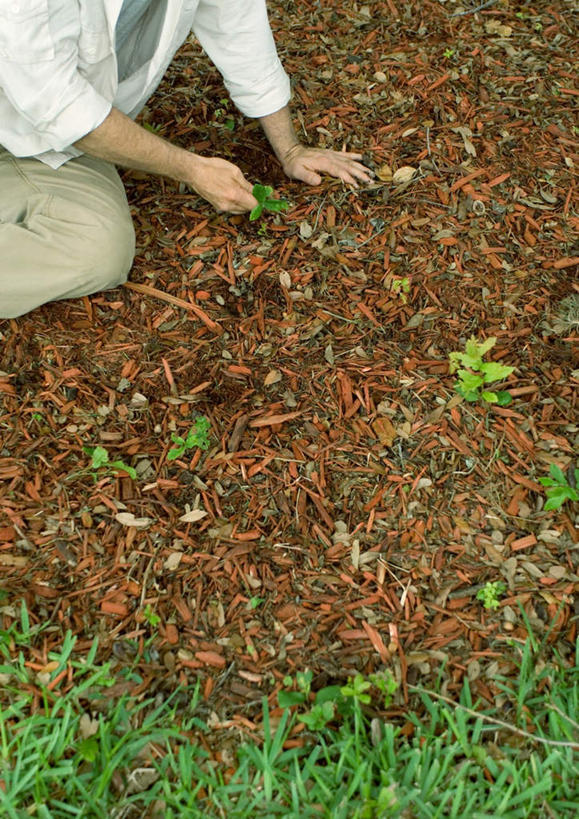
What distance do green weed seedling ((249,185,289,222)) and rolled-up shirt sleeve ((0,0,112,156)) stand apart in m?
0.61

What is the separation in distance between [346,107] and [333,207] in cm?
61

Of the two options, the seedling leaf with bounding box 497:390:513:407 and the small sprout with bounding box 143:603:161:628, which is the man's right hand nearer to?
the seedling leaf with bounding box 497:390:513:407

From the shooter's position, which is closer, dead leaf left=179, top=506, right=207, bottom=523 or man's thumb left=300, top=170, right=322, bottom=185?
dead leaf left=179, top=506, right=207, bottom=523

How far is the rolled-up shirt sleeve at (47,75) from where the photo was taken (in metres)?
2.10

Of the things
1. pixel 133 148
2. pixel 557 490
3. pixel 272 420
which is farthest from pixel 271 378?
pixel 557 490

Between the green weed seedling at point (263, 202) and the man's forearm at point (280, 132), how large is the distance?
36 cm

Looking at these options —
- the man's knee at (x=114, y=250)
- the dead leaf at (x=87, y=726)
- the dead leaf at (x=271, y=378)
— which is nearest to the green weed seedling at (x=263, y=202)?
the man's knee at (x=114, y=250)

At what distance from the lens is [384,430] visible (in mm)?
2506

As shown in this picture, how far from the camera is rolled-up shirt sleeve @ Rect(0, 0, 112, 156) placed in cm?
210

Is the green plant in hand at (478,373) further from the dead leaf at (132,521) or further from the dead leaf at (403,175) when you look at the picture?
the dead leaf at (132,521)

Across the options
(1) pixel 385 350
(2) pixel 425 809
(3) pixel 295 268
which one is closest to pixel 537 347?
(1) pixel 385 350

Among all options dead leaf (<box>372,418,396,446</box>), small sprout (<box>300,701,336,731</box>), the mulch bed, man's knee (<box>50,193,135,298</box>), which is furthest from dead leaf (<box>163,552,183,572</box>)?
man's knee (<box>50,193,135,298</box>)

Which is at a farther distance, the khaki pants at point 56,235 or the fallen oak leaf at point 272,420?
the khaki pants at point 56,235

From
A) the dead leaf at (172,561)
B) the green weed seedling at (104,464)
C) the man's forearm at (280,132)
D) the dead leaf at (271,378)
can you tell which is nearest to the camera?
the dead leaf at (172,561)
